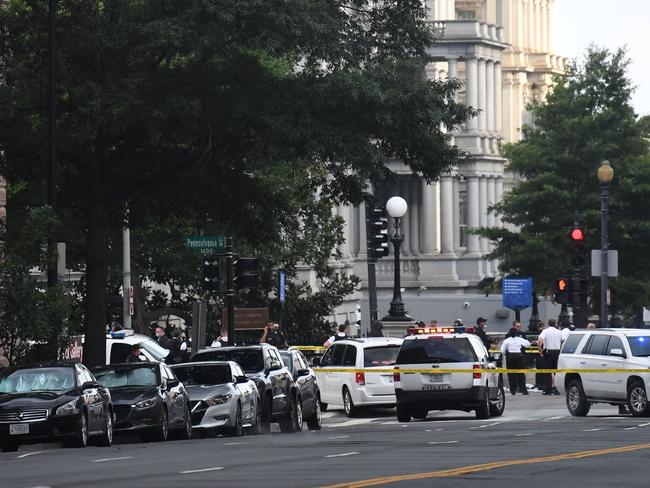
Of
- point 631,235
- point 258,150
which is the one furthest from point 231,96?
point 631,235

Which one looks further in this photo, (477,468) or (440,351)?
(440,351)

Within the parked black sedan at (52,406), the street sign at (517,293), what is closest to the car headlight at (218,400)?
the parked black sedan at (52,406)

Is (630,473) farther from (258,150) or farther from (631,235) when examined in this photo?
(631,235)

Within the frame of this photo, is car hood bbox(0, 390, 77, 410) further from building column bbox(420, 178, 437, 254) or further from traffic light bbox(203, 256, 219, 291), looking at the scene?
building column bbox(420, 178, 437, 254)

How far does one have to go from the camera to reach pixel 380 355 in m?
40.9

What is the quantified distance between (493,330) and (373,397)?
47.3 metres

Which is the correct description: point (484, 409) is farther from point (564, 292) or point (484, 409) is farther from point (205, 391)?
point (564, 292)

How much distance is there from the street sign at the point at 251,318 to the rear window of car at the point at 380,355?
6.07 meters

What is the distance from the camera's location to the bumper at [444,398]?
120ft

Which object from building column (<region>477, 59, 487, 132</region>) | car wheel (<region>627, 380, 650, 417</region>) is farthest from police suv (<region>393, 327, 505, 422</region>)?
building column (<region>477, 59, 487, 132</region>)

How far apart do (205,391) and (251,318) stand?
43.9 ft

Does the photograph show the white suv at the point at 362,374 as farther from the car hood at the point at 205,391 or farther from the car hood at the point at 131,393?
the car hood at the point at 131,393

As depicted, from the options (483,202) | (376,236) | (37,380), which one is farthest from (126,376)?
(483,202)

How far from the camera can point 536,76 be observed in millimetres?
140375
